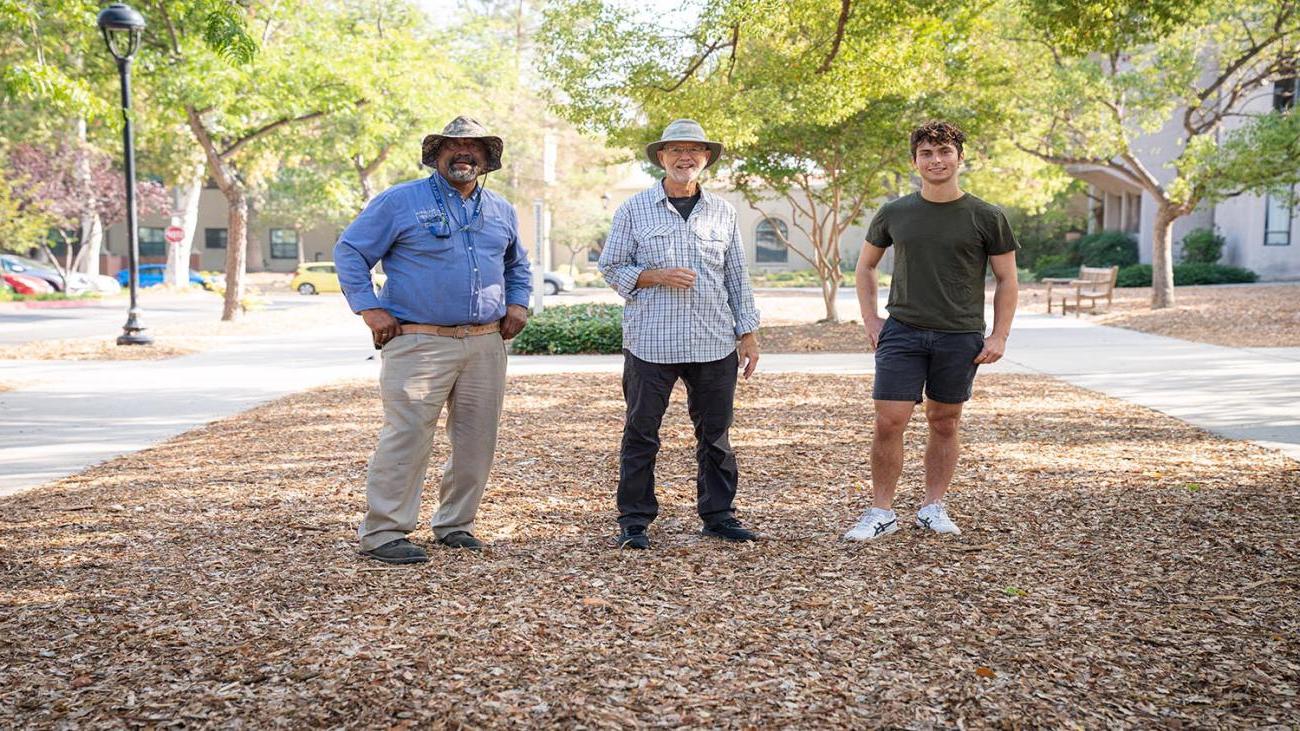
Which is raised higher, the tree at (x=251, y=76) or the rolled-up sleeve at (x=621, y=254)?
the tree at (x=251, y=76)

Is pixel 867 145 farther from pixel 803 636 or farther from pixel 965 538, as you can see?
pixel 803 636

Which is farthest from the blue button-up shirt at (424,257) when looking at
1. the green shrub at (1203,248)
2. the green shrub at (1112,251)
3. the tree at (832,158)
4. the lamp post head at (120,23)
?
the green shrub at (1112,251)

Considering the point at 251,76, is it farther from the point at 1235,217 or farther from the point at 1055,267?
the point at 1055,267

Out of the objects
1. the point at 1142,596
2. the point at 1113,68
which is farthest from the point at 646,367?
the point at 1113,68

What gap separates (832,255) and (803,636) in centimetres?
1569

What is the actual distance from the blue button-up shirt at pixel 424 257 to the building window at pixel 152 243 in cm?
5794

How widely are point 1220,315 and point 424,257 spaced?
1796 cm

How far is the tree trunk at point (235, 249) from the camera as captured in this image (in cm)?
2050

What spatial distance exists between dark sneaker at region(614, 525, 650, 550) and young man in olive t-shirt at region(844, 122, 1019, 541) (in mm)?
954

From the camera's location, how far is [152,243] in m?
58.4

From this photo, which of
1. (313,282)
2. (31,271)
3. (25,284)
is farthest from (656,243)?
(313,282)

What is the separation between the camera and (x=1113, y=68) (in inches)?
851

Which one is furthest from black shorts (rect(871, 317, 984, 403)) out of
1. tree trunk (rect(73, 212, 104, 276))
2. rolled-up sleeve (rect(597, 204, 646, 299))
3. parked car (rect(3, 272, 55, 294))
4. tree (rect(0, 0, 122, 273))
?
tree trunk (rect(73, 212, 104, 276))

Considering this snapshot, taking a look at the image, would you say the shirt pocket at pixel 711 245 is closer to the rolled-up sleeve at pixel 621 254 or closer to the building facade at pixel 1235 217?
the rolled-up sleeve at pixel 621 254
